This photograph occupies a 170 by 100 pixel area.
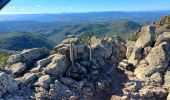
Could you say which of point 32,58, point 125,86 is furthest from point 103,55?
point 32,58

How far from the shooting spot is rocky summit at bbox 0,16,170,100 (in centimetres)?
3847

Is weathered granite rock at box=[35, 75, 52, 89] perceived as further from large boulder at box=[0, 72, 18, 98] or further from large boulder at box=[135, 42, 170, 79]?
large boulder at box=[135, 42, 170, 79]

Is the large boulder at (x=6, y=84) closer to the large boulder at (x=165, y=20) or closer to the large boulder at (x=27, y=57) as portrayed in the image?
the large boulder at (x=27, y=57)

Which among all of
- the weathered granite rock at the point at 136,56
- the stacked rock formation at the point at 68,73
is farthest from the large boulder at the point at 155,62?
the stacked rock formation at the point at 68,73

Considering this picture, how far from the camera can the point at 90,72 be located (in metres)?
42.5

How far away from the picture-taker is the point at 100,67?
4409 centimetres

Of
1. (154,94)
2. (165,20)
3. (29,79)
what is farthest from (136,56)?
(165,20)

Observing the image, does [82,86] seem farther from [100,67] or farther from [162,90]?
[162,90]

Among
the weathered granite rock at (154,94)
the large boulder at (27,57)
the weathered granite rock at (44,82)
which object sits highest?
the large boulder at (27,57)

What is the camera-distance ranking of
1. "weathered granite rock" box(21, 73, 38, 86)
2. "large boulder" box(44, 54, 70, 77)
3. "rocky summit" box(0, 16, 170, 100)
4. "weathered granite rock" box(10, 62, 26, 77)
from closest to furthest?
"rocky summit" box(0, 16, 170, 100) < "weathered granite rock" box(21, 73, 38, 86) < "large boulder" box(44, 54, 70, 77) < "weathered granite rock" box(10, 62, 26, 77)

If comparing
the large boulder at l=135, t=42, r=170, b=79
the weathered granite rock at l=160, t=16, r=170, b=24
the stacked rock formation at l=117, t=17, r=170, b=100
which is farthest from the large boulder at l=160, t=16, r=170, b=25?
the large boulder at l=135, t=42, r=170, b=79

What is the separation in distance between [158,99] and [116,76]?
6.75 m

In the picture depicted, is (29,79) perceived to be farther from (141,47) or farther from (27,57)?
(141,47)

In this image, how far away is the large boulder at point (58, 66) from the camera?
133 ft
